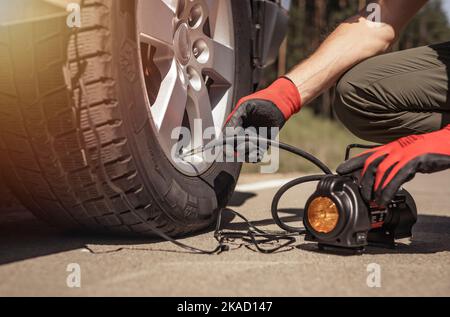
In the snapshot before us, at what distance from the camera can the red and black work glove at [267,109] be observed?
1989 millimetres

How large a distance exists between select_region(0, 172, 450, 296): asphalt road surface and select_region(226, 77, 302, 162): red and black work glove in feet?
1.31

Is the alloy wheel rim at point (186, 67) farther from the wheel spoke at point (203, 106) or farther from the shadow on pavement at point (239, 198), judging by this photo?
the shadow on pavement at point (239, 198)

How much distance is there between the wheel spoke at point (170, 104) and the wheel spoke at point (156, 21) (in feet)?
0.40

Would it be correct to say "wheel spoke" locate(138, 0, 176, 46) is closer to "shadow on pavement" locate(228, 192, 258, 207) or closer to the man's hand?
the man's hand

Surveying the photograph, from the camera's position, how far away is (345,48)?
2.08m

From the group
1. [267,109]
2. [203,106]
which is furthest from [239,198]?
[267,109]

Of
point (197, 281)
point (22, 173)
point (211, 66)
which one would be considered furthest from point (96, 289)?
point (211, 66)

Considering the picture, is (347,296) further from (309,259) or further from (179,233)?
(179,233)

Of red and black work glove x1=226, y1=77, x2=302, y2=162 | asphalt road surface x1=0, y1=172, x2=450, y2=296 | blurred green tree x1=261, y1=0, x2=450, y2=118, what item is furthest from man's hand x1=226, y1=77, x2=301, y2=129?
blurred green tree x1=261, y1=0, x2=450, y2=118

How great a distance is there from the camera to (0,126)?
165 centimetres

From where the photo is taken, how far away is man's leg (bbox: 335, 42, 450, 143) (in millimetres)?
2055

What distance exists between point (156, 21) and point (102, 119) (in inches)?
18.6

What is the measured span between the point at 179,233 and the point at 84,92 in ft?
2.06
